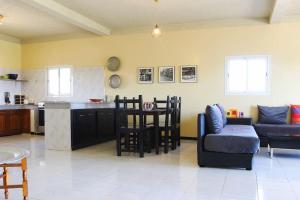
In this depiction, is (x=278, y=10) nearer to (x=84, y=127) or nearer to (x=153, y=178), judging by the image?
(x=153, y=178)

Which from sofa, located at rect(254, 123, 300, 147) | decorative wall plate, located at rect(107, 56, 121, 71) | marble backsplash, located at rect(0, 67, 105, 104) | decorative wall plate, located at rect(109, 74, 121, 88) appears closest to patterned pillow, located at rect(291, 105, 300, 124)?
sofa, located at rect(254, 123, 300, 147)

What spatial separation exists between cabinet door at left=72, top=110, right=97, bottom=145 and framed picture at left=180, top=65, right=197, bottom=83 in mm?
2416

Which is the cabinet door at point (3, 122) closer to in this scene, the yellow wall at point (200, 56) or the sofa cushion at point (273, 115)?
the yellow wall at point (200, 56)

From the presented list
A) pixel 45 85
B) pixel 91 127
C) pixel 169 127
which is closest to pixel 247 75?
pixel 169 127

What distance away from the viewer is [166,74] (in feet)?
24.0

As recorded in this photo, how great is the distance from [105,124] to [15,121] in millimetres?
3169

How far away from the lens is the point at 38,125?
825cm

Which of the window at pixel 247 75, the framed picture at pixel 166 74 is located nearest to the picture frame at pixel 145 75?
the framed picture at pixel 166 74

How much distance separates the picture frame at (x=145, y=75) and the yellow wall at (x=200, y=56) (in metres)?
0.12

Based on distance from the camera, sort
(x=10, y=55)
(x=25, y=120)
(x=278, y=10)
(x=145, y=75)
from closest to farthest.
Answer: (x=278, y=10) → (x=145, y=75) → (x=25, y=120) → (x=10, y=55)

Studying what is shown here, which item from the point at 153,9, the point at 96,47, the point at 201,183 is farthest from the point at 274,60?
the point at 96,47

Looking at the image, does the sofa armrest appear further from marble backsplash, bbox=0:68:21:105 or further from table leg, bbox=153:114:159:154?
marble backsplash, bbox=0:68:21:105

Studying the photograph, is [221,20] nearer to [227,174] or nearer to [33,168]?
[227,174]

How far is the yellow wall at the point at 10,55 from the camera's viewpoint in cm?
843
